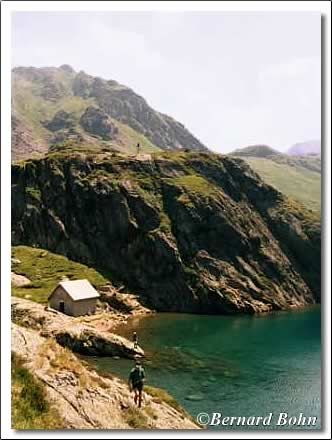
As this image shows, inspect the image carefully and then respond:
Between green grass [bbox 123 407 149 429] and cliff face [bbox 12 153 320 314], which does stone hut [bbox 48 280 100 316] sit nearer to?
cliff face [bbox 12 153 320 314]

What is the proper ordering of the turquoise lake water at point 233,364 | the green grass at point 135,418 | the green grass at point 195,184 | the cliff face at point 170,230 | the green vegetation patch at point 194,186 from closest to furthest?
the green grass at point 135,418 < the turquoise lake water at point 233,364 < the cliff face at point 170,230 < the green vegetation patch at point 194,186 < the green grass at point 195,184

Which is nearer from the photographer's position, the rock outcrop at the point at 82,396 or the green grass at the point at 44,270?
the rock outcrop at the point at 82,396

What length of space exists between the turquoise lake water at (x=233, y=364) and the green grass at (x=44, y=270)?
2271cm

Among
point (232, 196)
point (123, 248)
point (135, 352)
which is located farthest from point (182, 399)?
point (232, 196)

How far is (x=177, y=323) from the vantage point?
102m

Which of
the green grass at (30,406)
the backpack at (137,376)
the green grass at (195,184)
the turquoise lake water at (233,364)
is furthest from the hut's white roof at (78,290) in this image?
the green grass at (30,406)

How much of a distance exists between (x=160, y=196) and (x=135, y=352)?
3279 inches

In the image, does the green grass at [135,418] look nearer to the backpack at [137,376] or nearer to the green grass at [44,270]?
the backpack at [137,376]

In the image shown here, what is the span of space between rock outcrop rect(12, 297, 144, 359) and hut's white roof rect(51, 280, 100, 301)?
16902 millimetres

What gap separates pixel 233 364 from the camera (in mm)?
65875

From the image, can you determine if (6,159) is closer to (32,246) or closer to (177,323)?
(177,323)

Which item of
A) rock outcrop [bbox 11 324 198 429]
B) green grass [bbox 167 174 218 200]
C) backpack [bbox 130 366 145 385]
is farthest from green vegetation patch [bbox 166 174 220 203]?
backpack [bbox 130 366 145 385]

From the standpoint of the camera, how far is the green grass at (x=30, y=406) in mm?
22141

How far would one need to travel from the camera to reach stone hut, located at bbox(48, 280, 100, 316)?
93.8 meters
